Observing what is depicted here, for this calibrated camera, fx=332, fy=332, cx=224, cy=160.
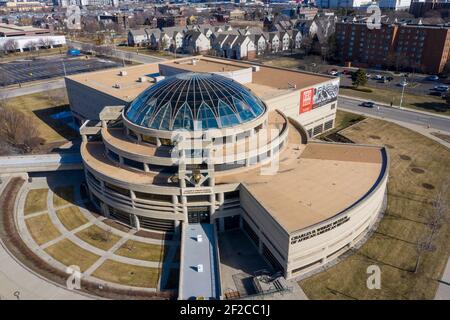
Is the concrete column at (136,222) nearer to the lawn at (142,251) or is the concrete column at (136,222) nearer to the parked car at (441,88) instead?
the lawn at (142,251)

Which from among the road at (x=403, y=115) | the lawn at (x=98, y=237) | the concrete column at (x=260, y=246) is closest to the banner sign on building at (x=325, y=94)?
the road at (x=403, y=115)

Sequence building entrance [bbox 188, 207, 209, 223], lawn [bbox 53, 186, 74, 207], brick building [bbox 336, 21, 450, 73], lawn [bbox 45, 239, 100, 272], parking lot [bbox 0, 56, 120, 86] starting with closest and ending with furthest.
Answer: lawn [bbox 45, 239, 100, 272] → building entrance [bbox 188, 207, 209, 223] → lawn [bbox 53, 186, 74, 207] → brick building [bbox 336, 21, 450, 73] → parking lot [bbox 0, 56, 120, 86]

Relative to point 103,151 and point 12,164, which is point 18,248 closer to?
point 103,151

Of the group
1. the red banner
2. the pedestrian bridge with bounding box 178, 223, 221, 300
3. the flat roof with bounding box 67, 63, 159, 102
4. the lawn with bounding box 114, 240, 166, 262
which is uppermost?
the flat roof with bounding box 67, 63, 159, 102

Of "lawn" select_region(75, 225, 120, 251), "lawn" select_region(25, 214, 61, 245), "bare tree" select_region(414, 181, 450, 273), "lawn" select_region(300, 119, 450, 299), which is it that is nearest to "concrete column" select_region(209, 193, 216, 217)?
"lawn" select_region(75, 225, 120, 251)

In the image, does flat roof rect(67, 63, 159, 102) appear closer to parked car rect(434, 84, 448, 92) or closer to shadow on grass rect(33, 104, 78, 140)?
shadow on grass rect(33, 104, 78, 140)

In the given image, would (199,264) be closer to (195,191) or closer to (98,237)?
(195,191)

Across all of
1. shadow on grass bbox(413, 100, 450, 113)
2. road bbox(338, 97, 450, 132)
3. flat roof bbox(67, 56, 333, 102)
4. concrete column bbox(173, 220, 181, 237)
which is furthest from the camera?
shadow on grass bbox(413, 100, 450, 113)
